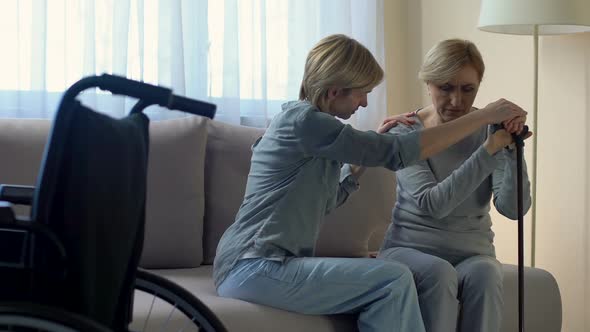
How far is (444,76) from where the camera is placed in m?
2.41

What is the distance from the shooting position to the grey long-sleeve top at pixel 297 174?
2.10m

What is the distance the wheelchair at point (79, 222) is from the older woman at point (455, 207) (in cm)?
101

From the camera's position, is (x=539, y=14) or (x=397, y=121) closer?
(x=397, y=121)

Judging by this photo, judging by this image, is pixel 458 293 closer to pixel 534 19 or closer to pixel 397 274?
pixel 397 274

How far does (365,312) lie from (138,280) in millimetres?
664

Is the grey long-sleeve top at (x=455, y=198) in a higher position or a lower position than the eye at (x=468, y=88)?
lower

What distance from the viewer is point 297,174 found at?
218 cm

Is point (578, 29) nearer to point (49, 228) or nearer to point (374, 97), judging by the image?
point (374, 97)

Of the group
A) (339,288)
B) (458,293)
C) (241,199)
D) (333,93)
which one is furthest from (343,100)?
(241,199)

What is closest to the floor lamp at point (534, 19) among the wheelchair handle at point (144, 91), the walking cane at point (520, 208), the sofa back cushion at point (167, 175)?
the walking cane at point (520, 208)

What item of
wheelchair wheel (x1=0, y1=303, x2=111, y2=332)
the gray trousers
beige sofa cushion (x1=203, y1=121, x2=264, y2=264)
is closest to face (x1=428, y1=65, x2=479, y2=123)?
the gray trousers

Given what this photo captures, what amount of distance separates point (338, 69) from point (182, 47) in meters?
1.10

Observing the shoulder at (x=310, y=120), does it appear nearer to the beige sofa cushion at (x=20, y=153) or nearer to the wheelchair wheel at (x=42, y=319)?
the beige sofa cushion at (x=20, y=153)

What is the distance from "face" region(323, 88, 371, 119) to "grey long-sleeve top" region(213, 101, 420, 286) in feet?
0.24
